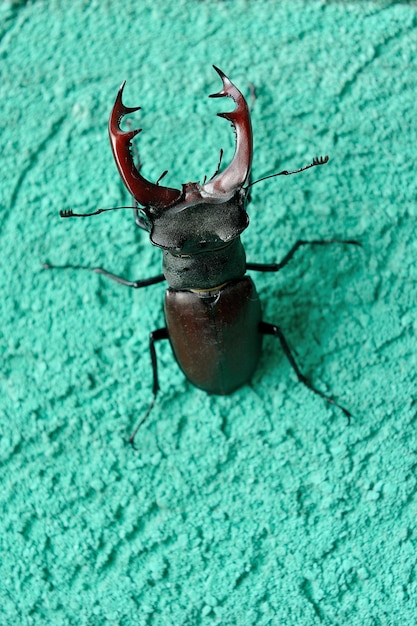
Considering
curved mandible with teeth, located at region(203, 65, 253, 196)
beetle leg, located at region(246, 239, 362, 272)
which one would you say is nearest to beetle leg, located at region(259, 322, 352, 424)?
beetle leg, located at region(246, 239, 362, 272)

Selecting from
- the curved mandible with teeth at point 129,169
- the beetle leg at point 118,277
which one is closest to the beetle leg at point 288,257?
the beetle leg at point 118,277

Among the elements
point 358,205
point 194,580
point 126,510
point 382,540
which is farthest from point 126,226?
point 382,540

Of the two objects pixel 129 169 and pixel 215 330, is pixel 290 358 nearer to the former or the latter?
pixel 215 330

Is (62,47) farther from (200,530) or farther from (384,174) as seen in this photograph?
(200,530)

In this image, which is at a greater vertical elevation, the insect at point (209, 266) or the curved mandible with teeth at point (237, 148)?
the curved mandible with teeth at point (237, 148)

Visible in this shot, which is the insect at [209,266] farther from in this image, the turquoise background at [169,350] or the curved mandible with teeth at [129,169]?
the turquoise background at [169,350]

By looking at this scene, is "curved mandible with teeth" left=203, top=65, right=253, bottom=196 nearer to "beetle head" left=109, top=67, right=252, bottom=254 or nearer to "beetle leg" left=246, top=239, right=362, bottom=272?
"beetle head" left=109, top=67, right=252, bottom=254

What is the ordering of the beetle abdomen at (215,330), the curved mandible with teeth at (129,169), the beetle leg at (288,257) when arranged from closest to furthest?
1. the curved mandible with teeth at (129,169)
2. the beetle abdomen at (215,330)
3. the beetle leg at (288,257)
